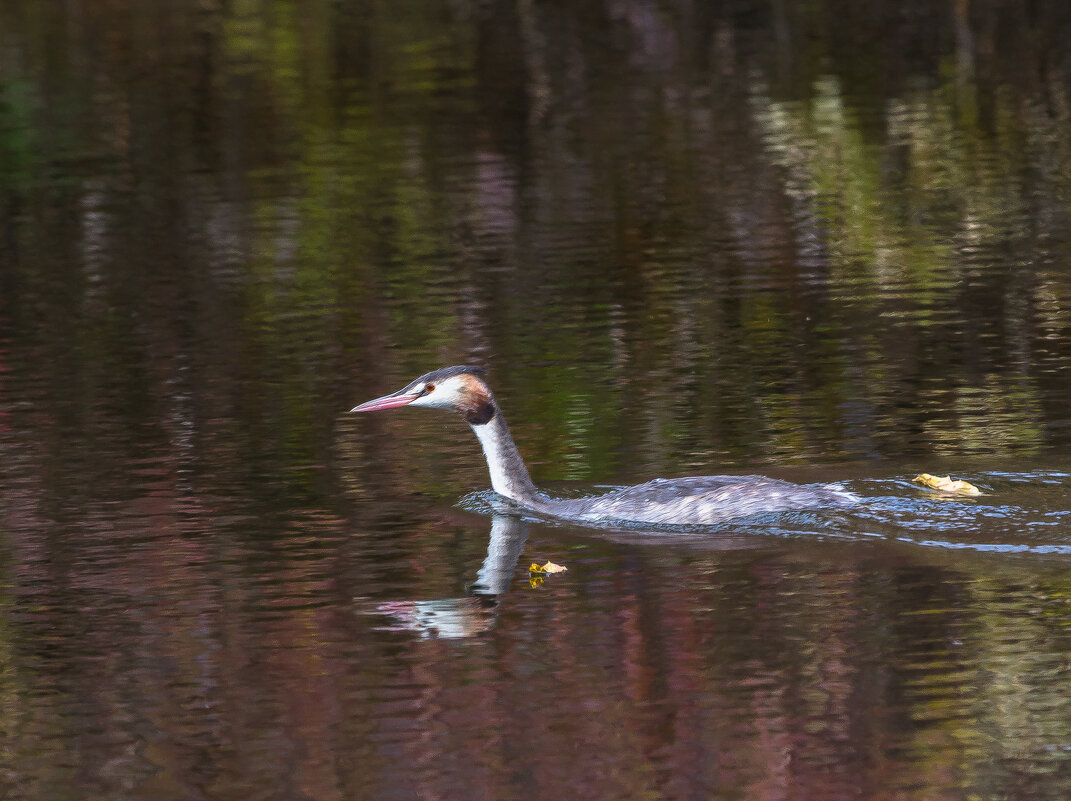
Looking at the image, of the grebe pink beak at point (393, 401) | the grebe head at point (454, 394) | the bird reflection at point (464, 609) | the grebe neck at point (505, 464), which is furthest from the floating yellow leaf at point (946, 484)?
the grebe pink beak at point (393, 401)

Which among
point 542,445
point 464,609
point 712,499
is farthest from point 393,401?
point 464,609

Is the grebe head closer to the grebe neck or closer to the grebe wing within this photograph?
the grebe neck

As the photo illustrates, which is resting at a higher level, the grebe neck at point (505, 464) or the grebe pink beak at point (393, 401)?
the grebe pink beak at point (393, 401)

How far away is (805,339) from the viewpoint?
50.0 feet

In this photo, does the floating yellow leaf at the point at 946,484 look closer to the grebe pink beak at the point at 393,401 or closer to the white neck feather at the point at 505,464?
the white neck feather at the point at 505,464

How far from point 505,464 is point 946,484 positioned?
2.51m

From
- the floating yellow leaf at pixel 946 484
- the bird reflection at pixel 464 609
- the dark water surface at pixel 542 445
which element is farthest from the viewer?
the floating yellow leaf at pixel 946 484

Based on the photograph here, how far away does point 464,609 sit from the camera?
9445 millimetres

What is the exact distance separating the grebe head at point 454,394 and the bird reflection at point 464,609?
3.84 ft

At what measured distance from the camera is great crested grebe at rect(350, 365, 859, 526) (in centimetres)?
1041

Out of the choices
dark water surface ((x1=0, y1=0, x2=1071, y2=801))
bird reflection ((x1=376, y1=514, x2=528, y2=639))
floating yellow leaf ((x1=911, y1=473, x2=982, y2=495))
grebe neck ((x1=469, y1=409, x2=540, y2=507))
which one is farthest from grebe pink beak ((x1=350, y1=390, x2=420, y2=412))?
floating yellow leaf ((x1=911, y1=473, x2=982, y2=495))

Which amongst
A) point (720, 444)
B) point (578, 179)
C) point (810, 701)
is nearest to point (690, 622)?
point (810, 701)

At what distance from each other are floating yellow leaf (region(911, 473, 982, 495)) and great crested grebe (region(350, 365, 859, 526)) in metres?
0.47

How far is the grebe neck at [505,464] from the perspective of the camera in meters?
11.3
